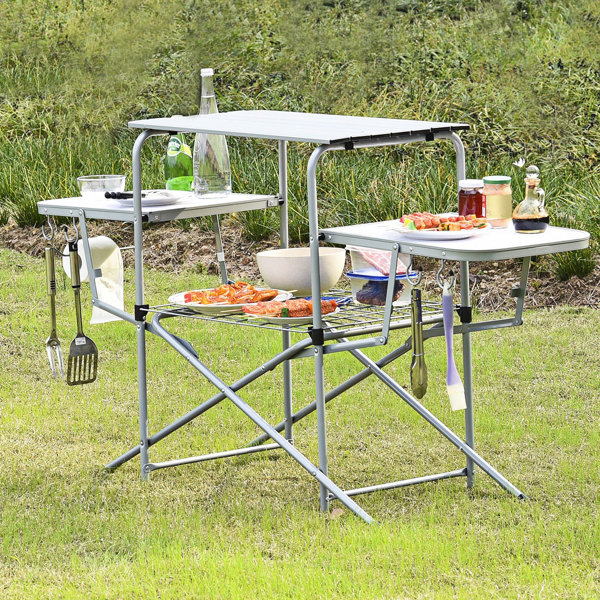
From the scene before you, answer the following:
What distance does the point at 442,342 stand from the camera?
7.04 meters

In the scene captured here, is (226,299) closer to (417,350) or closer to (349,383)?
(349,383)

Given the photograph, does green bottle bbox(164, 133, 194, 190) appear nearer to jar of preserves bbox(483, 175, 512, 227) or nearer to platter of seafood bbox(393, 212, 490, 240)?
platter of seafood bbox(393, 212, 490, 240)

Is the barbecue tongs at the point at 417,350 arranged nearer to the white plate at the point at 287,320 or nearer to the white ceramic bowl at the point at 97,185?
the white plate at the point at 287,320

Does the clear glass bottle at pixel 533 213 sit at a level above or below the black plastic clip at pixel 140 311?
above

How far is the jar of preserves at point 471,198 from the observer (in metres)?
4.20

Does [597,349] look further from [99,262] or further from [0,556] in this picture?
[0,556]

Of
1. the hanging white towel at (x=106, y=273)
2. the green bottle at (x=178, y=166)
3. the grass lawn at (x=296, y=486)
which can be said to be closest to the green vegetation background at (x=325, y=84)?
the grass lawn at (x=296, y=486)

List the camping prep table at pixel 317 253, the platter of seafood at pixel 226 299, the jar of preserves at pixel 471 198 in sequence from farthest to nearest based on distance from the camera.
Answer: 1. the platter of seafood at pixel 226 299
2. the jar of preserves at pixel 471 198
3. the camping prep table at pixel 317 253

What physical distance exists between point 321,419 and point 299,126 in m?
1.10

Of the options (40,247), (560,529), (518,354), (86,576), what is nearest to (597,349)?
(518,354)

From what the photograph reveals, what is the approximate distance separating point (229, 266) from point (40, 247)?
1871 millimetres

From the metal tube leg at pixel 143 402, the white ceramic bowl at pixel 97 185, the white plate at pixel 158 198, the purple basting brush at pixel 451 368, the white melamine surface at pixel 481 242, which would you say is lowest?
the metal tube leg at pixel 143 402

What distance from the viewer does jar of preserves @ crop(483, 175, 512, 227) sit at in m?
4.12

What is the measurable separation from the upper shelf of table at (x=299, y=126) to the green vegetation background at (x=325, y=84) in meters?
3.90
